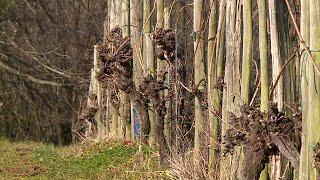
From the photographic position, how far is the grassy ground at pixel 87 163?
32.4 ft

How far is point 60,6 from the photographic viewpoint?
24.4 meters

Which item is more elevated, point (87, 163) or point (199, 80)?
point (199, 80)

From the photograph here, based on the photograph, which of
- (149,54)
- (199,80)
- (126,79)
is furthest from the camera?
(126,79)

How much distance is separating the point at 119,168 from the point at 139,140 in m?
1.60

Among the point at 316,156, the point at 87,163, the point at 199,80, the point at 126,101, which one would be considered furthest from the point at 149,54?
the point at 316,156

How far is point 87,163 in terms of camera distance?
11.6 meters

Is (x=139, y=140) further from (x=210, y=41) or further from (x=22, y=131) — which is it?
(x=22, y=131)

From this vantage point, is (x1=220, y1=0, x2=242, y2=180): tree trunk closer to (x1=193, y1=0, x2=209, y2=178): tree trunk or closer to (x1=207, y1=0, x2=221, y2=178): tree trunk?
(x1=207, y1=0, x2=221, y2=178): tree trunk

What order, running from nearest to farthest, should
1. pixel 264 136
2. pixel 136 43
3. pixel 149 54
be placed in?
pixel 264 136
pixel 149 54
pixel 136 43

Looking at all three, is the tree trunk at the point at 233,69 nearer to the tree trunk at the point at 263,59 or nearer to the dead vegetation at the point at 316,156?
the tree trunk at the point at 263,59

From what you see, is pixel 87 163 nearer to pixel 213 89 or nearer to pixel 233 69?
pixel 213 89

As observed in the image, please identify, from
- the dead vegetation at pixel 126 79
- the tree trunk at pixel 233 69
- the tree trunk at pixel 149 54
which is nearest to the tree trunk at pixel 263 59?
the tree trunk at pixel 233 69

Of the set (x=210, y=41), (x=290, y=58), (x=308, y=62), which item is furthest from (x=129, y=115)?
(x=308, y=62)

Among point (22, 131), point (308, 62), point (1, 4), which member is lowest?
point (22, 131)
